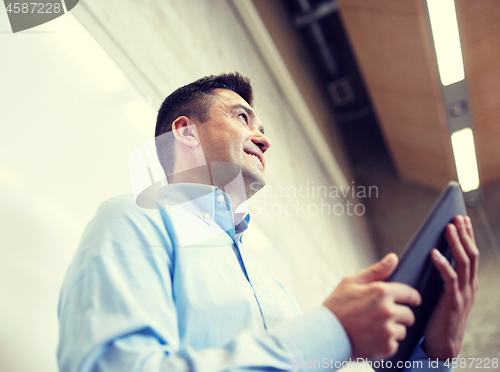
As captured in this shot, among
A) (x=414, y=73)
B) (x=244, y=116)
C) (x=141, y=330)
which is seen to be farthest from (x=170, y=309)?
(x=414, y=73)

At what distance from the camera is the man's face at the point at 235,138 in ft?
1.94

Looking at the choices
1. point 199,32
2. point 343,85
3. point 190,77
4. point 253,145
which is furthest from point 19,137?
point 343,85

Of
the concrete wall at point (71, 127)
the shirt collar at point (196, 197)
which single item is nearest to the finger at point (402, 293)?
the shirt collar at point (196, 197)

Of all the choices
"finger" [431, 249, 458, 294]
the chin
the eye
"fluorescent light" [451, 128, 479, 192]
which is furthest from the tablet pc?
"fluorescent light" [451, 128, 479, 192]

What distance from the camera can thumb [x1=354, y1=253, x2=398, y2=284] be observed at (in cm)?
32

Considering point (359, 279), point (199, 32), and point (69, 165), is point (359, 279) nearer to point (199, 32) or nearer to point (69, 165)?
point (69, 165)

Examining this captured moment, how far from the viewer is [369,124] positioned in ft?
9.51

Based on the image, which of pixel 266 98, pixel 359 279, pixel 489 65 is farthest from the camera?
pixel 489 65

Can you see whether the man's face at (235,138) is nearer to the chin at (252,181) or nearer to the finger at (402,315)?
the chin at (252,181)

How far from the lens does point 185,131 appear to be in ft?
2.14

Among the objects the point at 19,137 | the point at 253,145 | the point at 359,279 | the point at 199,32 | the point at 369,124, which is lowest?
the point at 369,124

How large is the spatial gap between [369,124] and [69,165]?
2.70m

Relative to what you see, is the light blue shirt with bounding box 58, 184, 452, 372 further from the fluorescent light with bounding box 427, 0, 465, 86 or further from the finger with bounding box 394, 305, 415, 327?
the fluorescent light with bounding box 427, 0, 465, 86

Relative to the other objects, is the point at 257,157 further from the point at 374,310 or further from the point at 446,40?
the point at 446,40
